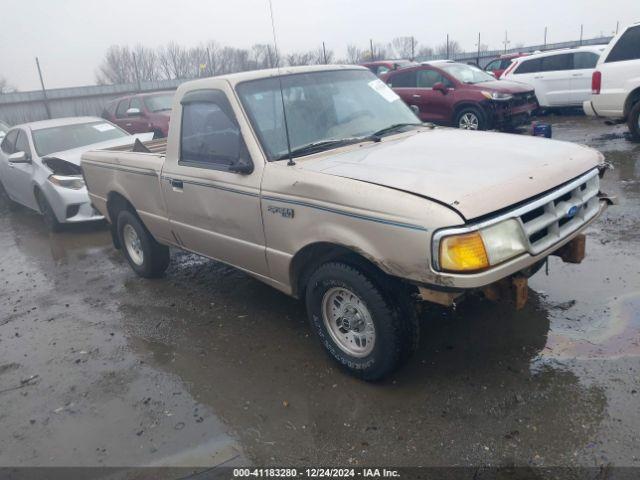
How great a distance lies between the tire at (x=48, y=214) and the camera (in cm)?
761

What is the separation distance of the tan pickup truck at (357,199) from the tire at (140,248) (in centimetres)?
51

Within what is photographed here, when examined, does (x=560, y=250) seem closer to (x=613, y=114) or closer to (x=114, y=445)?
(x=114, y=445)

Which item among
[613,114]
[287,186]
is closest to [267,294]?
[287,186]

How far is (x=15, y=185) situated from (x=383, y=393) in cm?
807

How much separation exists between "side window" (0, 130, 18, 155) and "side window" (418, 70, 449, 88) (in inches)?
326

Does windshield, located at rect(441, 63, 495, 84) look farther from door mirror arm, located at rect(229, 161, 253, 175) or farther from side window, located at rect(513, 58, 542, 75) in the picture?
door mirror arm, located at rect(229, 161, 253, 175)

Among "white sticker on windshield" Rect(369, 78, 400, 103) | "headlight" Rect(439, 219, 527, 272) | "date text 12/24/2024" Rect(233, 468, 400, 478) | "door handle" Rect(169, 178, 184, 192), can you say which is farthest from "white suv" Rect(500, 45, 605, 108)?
"date text 12/24/2024" Rect(233, 468, 400, 478)

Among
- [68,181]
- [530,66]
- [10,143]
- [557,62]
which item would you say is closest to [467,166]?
[68,181]

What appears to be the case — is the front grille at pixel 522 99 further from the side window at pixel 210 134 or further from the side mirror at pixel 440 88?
the side window at pixel 210 134

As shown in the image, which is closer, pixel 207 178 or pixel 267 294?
pixel 207 178

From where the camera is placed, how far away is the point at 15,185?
8797 mm

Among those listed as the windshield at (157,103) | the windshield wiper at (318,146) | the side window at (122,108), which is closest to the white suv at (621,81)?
the windshield wiper at (318,146)

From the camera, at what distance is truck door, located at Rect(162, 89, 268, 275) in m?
3.65

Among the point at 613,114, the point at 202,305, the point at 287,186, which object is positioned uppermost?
the point at 287,186
